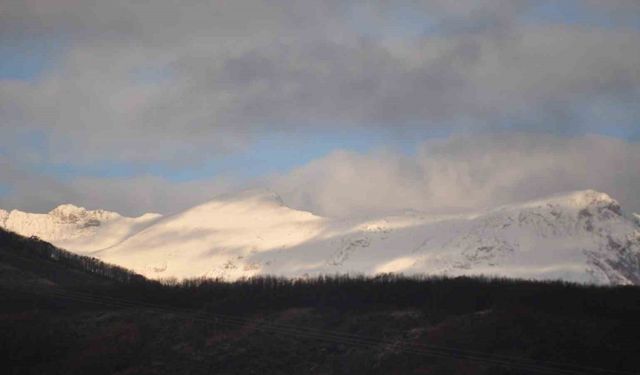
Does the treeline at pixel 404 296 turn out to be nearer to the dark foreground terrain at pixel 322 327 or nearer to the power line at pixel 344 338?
the dark foreground terrain at pixel 322 327

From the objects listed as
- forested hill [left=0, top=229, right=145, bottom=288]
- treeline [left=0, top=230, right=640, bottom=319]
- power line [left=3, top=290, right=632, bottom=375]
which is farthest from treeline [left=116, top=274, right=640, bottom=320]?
forested hill [left=0, top=229, right=145, bottom=288]

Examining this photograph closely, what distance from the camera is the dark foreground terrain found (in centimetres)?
9319

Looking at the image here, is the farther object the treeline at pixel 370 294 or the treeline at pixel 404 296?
the treeline at pixel 370 294

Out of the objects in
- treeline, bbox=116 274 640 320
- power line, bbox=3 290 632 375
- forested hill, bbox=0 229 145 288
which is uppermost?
forested hill, bbox=0 229 145 288

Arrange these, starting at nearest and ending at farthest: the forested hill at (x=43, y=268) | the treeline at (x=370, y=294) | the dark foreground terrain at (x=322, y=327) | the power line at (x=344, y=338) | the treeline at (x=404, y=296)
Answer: the power line at (x=344, y=338)
the dark foreground terrain at (x=322, y=327)
the treeline at (x=404, y=296)
the treeline at (x=370, y=294)
the forested hill at (x=43, y=268)

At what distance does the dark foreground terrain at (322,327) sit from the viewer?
9319 cm

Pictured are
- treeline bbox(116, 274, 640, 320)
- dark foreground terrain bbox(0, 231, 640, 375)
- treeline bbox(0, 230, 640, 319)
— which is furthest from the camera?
treeline bbox(0, 230, 640, 319)

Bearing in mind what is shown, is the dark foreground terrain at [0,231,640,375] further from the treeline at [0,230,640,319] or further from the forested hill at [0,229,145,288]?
the forested hill at [0,229,145,288]

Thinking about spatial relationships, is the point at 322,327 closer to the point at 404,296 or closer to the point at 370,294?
the point at 370,294

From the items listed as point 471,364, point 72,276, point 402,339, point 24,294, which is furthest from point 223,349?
point 72,276

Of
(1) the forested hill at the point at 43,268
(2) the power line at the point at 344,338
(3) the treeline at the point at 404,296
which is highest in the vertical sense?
(1) the forested hill at the point at 43,268

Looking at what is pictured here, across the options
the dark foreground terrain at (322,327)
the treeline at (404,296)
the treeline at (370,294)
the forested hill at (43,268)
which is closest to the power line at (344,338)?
the dark foreground terrain at (322,327)

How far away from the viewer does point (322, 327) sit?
109m

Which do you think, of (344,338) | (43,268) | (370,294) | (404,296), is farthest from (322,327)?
(43,268)
